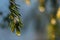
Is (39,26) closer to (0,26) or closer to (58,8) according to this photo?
(58,8)

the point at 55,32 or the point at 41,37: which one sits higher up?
the point at 41,37

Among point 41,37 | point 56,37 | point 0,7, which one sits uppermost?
point 0,7

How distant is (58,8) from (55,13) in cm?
2

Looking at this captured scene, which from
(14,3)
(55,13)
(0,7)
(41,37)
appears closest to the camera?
(55,13)

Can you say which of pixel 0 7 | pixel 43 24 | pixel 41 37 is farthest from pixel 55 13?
pixel 0 7

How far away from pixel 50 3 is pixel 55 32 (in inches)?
3.9

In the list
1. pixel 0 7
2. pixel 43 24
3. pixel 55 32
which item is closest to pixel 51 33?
pixel 55 32

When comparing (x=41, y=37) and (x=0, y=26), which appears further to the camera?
(x=0, y=26)

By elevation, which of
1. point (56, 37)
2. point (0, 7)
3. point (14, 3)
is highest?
point (0, 7)

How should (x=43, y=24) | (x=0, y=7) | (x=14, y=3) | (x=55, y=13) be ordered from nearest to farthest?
(x=55, y=13) < (x=43, y=24) < (x=14, y=3) < (x=0, y=7)

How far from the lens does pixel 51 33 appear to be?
1.53 ft

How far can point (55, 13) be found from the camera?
463 millimetres

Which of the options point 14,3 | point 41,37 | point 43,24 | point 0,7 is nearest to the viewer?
point 43,24

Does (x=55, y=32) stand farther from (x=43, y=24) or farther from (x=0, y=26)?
(x=0, y=26)
